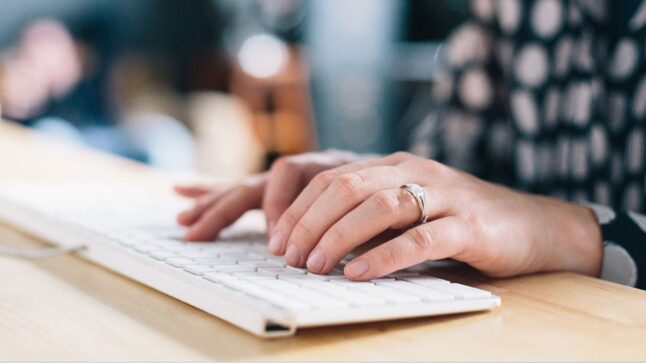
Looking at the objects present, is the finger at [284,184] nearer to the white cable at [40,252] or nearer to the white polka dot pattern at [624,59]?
the white cable at [40,252]

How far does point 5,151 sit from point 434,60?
307 cm

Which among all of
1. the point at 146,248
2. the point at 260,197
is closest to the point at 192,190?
the point at 260,197

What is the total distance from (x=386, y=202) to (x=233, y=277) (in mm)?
128

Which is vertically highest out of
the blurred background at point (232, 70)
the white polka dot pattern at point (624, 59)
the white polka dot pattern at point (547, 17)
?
the white polka dot pattern at point (547, 17)

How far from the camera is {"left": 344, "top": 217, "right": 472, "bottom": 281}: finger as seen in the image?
0.54m

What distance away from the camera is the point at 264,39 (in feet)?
17.1

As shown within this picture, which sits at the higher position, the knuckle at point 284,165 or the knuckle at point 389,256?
the knuckle at point 284,165

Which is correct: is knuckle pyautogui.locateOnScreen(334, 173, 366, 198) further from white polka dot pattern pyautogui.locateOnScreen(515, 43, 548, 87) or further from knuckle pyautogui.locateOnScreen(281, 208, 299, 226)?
white polka dot pattern pyautogui.locateOnScreen(515, 43, 548, 87)

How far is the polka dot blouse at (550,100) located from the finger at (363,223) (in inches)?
17.5

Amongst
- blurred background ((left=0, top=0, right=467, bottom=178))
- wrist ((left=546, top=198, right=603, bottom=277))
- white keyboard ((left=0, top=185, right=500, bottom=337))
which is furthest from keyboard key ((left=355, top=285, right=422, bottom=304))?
blurred background ((left=0, top=0, right=467, bottom=178))

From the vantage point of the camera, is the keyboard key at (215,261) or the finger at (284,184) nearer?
the keyboard key at (215,261)

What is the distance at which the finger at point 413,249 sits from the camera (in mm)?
537

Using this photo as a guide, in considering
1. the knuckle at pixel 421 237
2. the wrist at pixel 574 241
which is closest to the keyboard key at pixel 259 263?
the knuckle at pixel 421 237

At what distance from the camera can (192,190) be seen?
0.95 m
